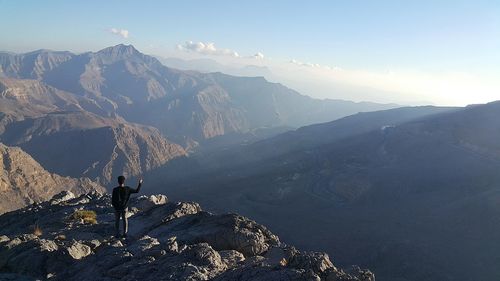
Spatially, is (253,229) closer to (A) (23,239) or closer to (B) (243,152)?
(A) (23,239)

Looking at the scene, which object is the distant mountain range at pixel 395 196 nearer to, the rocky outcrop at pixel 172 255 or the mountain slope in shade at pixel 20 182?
the mountain slope in shade at pixel 20 182

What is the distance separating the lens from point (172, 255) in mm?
13531

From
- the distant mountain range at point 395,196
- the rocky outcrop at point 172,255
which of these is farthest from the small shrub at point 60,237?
the distant mountain range at point 395,196

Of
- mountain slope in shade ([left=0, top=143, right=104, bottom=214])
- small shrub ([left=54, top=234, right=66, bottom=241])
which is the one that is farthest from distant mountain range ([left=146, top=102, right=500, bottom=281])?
small shrub ([left=54, top=234, right=66, bottom=241])

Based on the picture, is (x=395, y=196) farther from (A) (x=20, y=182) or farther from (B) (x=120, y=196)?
(A) (x=20, y=182)

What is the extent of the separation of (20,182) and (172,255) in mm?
104692

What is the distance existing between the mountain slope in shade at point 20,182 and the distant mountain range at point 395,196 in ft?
106

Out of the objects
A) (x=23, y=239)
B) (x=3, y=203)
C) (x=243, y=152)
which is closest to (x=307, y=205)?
(x=3, y=203)

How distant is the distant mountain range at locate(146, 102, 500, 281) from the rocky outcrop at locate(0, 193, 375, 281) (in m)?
40.3

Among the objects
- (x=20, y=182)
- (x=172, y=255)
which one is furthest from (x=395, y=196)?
(x=20, y=182)

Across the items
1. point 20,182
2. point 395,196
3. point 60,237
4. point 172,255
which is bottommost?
point 20,182

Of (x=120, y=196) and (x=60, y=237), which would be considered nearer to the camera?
(x=120, y=196)

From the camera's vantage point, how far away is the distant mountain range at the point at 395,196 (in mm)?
59750

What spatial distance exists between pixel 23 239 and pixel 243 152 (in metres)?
180
